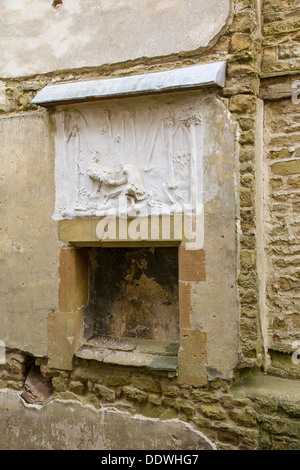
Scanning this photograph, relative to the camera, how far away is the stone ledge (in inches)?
112

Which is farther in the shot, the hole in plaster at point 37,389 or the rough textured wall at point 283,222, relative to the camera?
the hole in plaster at point 37,389

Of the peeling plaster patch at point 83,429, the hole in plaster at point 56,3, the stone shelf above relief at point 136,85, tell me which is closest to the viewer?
the stone shelf above relief at point 136,85

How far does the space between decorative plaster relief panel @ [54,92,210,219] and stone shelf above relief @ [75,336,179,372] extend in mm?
1194

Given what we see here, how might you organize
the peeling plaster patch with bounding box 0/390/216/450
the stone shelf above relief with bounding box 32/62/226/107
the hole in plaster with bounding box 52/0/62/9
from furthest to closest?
the hole in plaster with bounding box 52/0/62/9, the peeling plaster patch with bounding box 0/390/216/450, the stone shelf above relief with bounding box 32/62/226/107

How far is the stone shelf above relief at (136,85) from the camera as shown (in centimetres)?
285

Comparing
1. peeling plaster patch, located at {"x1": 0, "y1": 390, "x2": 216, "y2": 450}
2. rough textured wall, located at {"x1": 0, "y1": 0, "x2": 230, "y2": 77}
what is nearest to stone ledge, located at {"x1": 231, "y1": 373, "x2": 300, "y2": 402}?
peeling plaster patch, located at {"x1": 0, "y1": 390, "x2": 216, "y2": 450}

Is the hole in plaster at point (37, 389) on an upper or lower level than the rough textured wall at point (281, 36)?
lower

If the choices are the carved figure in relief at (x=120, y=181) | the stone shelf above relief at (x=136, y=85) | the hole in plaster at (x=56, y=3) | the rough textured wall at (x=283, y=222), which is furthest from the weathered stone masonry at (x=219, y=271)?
the hole in plaster at (x=56, y=3)

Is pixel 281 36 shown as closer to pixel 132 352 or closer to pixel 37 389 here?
pixel 132 352

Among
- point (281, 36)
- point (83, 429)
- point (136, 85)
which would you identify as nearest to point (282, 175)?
point (281, 36)

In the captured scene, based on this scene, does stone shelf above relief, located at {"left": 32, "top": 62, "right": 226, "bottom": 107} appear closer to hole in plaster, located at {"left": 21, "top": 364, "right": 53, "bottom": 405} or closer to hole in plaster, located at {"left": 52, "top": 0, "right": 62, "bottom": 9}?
hole in plaster, located at {"left": 52, "top": 0, "right": 62, "bottom": 9}

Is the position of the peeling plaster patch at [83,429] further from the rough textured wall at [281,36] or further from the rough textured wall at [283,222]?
the rough textured wall at [281,36]

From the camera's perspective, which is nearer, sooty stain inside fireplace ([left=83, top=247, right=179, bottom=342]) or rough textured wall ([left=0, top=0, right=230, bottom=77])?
rough textured wall ([left=0, top=0, right=230, bottom=77])

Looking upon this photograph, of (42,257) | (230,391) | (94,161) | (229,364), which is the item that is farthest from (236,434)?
(94,161)
